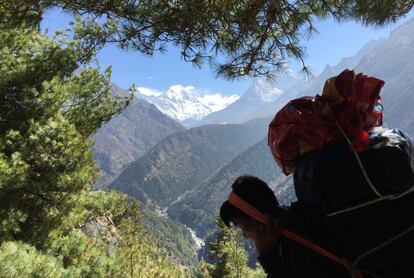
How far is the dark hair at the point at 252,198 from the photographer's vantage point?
5.03 ft

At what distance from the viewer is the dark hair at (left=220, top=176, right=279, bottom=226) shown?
1534 mm

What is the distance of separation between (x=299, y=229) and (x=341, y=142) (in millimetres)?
330

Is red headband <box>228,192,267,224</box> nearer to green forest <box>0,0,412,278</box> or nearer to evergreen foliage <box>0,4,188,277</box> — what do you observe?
green forest <box>0,0,412,278</box>

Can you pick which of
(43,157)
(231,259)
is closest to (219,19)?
(43,157)

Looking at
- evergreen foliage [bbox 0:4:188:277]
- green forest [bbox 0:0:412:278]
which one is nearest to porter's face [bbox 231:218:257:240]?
green forest [bbox 0:0:412:278]

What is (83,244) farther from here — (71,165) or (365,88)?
(365,88)

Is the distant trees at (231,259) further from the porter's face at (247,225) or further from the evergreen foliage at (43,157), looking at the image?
the porter's face at (247,225)

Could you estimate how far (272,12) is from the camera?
13.3ft

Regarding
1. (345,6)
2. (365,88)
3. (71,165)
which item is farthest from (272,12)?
(71,165)

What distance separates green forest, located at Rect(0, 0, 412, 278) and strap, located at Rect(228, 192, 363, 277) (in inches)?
102

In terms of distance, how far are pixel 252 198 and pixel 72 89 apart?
8.86m

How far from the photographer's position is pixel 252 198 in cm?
154

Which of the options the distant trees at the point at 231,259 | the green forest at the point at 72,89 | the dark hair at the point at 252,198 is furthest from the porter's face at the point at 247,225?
the distant trees at the point at 231,259

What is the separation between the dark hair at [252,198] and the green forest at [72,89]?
2517mm
